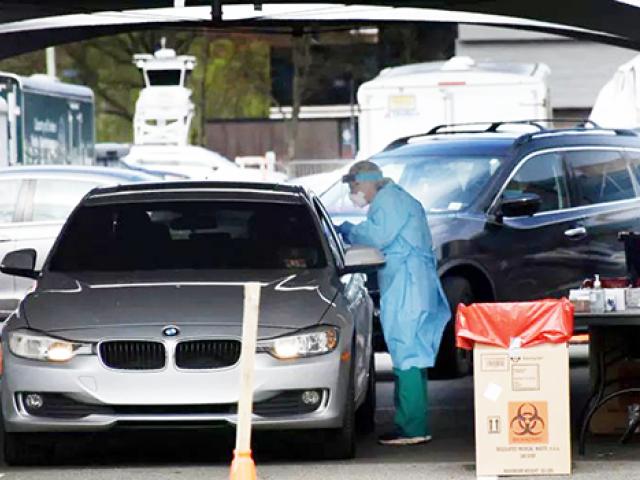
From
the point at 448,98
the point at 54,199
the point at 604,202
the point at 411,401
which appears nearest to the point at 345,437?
the point at 411,401

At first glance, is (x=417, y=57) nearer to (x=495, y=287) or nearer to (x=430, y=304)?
(x=495, y=287)

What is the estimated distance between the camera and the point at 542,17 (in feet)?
44.4

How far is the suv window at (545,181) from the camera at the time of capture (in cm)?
1580

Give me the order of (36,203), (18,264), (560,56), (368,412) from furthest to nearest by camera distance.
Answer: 1. (560,56)
2. (36,203)
3. (368,412)
4. (18,264)

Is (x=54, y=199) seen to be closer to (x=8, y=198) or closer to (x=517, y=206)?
(x=8, y=198)

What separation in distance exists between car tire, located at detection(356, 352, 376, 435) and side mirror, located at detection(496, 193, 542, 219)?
321cm

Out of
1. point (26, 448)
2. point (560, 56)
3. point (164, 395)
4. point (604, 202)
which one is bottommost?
point (560, 56)

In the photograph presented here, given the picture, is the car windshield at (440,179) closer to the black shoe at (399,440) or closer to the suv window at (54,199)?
the suv window at (54,199)

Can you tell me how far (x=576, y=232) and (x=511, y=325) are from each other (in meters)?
5.72

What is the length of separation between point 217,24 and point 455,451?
3.78 m

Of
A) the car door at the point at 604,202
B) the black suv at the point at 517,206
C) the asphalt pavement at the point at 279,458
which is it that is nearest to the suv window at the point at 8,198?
the black suv at the point at 517,206

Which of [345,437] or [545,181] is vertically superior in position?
[545,181]

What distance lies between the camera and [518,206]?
1539 cm

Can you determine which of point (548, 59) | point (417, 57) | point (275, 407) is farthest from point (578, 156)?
point (417, 57)
